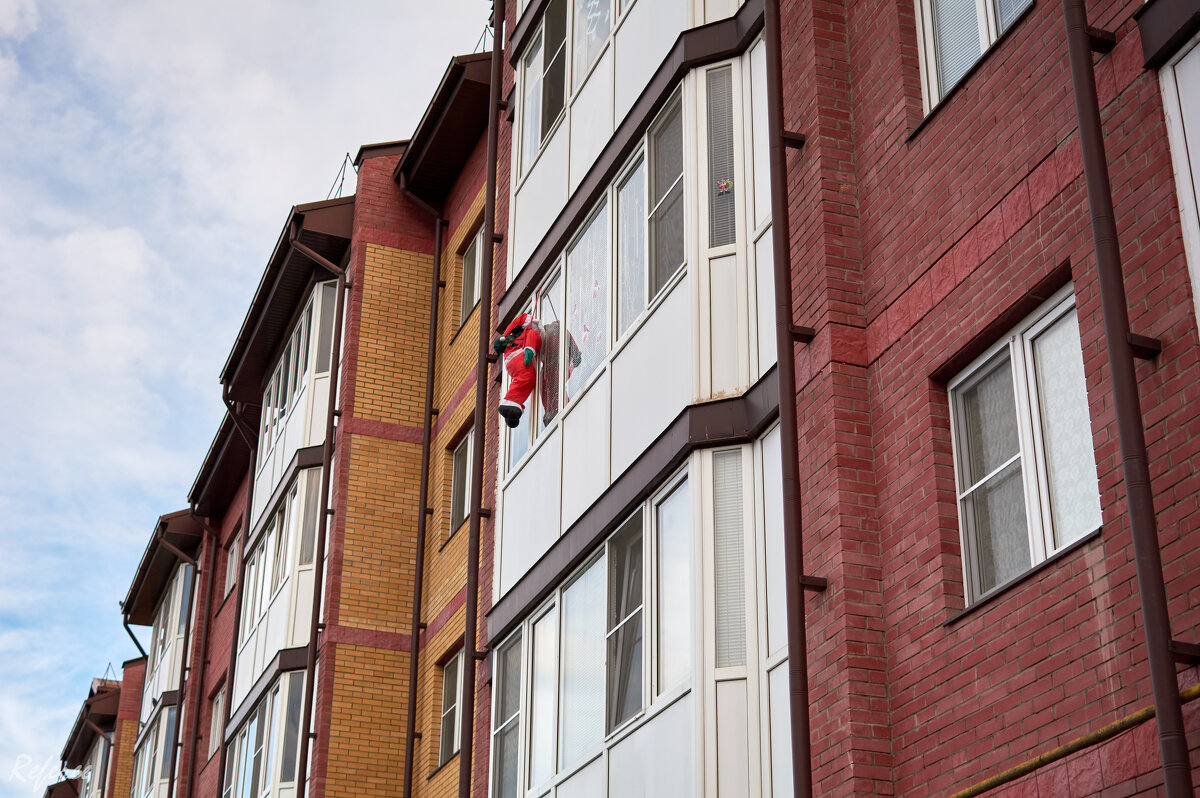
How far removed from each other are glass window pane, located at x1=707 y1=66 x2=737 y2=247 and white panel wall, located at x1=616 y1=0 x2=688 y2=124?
0.77m

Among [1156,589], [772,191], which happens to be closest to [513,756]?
[772,191]

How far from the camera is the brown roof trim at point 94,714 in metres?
42.4

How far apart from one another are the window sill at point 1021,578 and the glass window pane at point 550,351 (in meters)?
6.10

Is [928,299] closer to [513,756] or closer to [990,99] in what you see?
[990,99]

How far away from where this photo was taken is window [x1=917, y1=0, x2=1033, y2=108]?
387 inches

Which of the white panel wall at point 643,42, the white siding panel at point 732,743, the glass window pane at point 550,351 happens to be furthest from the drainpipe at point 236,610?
the white siding panel at point 732,743

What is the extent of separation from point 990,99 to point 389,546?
531 inches

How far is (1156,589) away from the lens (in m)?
6.72

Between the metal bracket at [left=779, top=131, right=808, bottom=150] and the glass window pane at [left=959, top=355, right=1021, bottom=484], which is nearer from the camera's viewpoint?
the glass window pane at [left=959, top=355, right=1021, bottom=484]

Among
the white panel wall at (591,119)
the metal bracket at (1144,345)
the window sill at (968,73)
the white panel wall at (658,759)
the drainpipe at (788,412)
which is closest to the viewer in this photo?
the metal bracket at (1144,345)

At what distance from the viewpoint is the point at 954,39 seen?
10.2m

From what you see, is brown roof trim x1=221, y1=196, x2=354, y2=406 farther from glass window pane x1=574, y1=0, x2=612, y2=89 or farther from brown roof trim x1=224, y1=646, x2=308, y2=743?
glass window pane x1=574, y1=0, x2=612, y2=89

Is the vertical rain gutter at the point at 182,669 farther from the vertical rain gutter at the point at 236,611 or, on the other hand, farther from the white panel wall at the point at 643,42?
the white panel wall at the point at 643,42

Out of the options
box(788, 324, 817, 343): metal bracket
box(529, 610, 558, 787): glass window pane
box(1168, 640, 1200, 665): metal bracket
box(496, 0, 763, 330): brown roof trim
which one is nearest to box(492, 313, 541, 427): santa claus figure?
box(496, 0, 763, 330): brown roof trim
